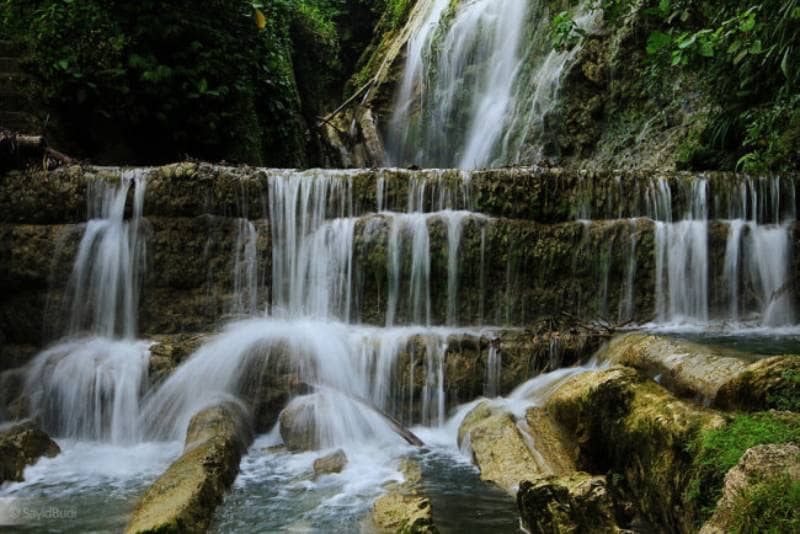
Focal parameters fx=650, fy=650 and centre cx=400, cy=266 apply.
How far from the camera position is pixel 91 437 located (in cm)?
681

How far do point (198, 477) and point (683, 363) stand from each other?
3.91 metres

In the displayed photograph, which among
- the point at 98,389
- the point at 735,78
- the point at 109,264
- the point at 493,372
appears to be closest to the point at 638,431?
the point at 493,372

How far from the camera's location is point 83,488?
543cm

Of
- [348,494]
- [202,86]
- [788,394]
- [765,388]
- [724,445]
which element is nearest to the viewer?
[724,445]

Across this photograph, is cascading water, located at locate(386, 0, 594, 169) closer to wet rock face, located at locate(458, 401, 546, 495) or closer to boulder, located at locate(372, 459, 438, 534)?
wet rock face, located at locate(458, 401, 546, 495)

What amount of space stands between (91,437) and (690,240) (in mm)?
7446

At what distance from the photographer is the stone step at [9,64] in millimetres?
9789

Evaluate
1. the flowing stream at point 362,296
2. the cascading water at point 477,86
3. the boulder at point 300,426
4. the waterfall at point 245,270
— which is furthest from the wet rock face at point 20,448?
the cascading water at point 477,86

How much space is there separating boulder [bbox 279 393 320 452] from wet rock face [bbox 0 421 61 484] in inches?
87.1

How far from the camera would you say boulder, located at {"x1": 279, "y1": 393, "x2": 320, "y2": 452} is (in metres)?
6.20

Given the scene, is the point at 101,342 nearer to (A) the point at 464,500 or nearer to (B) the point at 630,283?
(A) the point at 464,500

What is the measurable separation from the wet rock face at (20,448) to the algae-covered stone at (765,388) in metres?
5.68

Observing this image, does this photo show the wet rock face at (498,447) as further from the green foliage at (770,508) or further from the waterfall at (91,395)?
the waterfall at (91,395)

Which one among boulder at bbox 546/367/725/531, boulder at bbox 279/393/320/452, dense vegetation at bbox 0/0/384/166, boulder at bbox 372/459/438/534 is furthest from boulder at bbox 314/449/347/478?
dense vegetation at bbox 0/0/384/166
